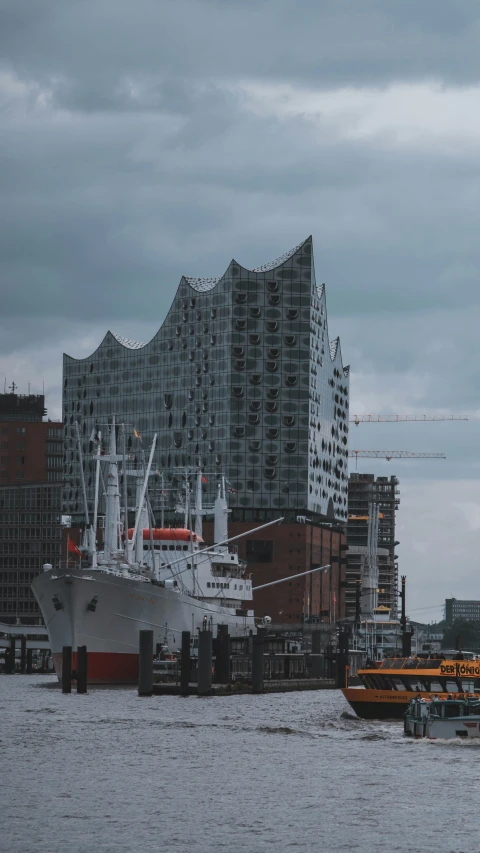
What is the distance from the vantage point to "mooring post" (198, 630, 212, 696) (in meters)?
113

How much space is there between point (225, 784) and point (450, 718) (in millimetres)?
18516

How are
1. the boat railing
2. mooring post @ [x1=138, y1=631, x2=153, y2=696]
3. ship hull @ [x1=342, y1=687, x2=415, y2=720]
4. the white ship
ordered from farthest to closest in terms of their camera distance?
the white ship < mooring post @ [x1=138, y1=631, x2=153, y2=696] < ship hull @ [x1=342, y1=687, x2=415, y2=720] < the boat railing

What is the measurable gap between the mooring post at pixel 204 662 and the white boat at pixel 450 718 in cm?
3254

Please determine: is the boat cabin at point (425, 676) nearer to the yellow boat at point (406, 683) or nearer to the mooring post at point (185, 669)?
the yellow boat at point (406, 683)

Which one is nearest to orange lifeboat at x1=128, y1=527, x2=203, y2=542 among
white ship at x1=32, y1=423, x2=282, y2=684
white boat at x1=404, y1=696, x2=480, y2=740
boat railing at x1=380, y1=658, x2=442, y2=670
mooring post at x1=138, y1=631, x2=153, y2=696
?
white ship at x1=32, y1=423, x2=282, y2=684

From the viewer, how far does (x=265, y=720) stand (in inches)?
3898

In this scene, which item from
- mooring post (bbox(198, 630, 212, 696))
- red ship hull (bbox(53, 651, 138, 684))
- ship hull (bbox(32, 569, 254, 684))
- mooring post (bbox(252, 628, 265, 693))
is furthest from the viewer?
red ship hull (bbox(53, 651, 138, 684))

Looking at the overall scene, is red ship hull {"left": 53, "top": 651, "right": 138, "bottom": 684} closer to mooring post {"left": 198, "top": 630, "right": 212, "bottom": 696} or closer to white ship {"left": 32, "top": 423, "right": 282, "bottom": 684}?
white ship {"left": 32, "top": 423, "right": 282, "bottom": 684}

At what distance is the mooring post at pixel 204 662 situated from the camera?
370 feet

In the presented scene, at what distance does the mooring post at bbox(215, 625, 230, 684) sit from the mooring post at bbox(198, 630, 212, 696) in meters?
9.01

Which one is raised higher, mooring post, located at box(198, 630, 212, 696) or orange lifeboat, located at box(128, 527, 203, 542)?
orange lifeboat, located at box(128, 527, 203, 542)

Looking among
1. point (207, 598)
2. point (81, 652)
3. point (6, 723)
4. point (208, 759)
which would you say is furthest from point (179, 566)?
point (208, 759)

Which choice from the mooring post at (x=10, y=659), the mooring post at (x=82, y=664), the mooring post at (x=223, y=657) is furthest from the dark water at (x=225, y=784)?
the mooring post at (x=10, y=659)

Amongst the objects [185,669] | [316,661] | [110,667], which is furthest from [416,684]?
[316,661]
